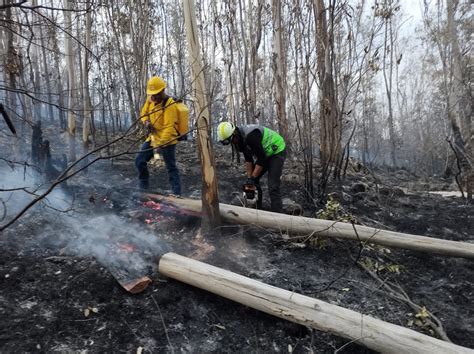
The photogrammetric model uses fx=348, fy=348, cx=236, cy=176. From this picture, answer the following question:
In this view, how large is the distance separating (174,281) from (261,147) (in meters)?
2.07

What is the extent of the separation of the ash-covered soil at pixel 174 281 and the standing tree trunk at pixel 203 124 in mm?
269

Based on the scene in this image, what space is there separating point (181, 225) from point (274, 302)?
186 centimetres

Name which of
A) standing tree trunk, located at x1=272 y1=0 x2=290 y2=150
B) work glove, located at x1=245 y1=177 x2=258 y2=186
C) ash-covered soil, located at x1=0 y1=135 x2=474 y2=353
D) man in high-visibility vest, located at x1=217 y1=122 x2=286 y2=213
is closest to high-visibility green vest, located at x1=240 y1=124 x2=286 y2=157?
man in high-visibility vest, located at x1=217 y1=122 x2=286 y2=213

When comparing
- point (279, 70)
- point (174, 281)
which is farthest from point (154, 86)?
point (279, 70)

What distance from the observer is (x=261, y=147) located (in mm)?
4445

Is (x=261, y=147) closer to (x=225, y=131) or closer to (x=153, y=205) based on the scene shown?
(x=225, y=131)

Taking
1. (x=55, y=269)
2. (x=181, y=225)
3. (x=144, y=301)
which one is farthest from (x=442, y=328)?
(x=55, y=269)

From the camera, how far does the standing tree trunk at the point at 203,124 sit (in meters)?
Answer: 3.50

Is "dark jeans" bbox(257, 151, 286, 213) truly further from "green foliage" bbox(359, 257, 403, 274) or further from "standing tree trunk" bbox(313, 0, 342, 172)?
"standing tree trunk" bbox(313, 0, 342, 172)

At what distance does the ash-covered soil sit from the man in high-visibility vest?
677mm

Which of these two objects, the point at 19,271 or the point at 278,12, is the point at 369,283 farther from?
the point at 278,12

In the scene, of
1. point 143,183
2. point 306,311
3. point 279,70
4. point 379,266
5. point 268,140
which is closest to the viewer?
point 306,311

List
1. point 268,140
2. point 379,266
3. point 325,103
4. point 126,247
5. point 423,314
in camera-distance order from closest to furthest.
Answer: point 423,314, point 126,247, point 379,266, point 268,140, point 325,103

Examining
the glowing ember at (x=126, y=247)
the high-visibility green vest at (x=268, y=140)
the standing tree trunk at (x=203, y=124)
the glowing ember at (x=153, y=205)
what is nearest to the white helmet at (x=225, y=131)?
the high-visibility green vest at (x=268, y=140)
